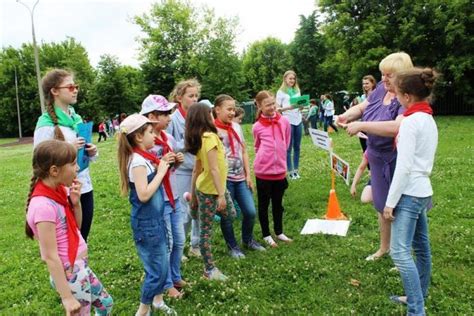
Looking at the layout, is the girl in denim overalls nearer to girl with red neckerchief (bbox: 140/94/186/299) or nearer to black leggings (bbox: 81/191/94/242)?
girl with red neckerchief (bbox: 140/94/186/299)

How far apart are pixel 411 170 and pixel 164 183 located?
2.14 meters

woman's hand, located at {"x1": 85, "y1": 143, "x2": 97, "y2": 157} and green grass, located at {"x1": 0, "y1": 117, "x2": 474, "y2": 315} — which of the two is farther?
green grass, located at {"x1": 0, "y1": 117, "x2": 474, "y2": 315}

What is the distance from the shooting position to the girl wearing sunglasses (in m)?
3.62

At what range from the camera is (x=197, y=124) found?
4246 millimetres

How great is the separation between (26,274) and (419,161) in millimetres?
4672

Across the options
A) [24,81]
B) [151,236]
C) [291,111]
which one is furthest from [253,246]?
[24,81]

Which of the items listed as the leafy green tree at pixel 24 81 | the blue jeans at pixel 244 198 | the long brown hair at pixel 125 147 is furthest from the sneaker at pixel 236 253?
the leafy green tree at pixel 24 81

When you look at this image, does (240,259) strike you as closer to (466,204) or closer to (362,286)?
(362,286)

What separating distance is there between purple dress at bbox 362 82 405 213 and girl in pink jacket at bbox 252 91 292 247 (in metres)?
1.51

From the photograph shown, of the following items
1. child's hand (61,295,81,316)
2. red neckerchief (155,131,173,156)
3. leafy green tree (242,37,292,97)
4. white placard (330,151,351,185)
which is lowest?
child's hand (61,295,81,316)

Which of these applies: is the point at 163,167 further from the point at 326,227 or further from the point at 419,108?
the point at 326,227

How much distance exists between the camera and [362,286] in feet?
13.8

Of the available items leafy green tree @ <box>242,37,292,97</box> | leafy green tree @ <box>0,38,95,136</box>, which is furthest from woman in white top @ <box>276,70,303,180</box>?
leafy green tree @ <box>242,37,292,97</box>

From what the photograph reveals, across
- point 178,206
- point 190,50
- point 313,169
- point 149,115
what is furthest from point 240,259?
point 190,50
